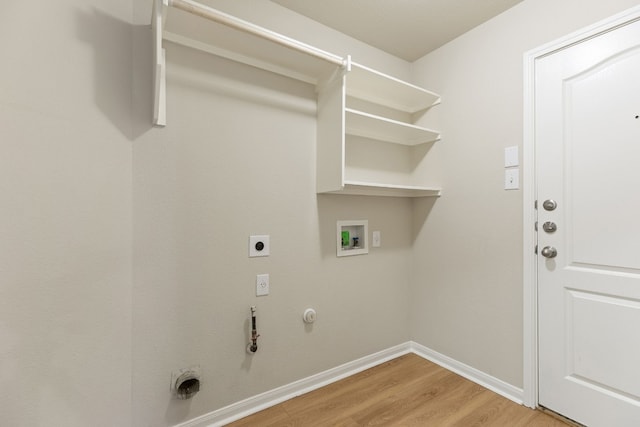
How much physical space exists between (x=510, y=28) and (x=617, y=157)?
3.24 ft

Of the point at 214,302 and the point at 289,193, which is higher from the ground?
the point at 289,193

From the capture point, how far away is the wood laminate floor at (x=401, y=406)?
1540 mm

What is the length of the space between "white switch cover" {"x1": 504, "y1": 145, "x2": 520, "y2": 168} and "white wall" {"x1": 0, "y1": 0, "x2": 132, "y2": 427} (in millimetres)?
2075

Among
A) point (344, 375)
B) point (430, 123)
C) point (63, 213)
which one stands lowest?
point (344, 375)

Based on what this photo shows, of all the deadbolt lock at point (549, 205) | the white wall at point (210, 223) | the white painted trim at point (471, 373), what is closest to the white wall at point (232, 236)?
the white wall at point (210, 223)

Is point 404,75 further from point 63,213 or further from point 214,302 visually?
point 63,213

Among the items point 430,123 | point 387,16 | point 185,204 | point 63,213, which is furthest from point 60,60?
point 430,123

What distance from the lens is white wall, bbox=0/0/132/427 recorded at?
35.4 inches

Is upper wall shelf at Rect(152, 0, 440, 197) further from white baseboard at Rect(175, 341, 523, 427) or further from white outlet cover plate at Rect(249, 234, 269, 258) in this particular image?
white baseboard at Rect(175, 341, 523, 427)

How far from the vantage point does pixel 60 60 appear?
1.03 m

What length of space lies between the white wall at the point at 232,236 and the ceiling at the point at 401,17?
93mm

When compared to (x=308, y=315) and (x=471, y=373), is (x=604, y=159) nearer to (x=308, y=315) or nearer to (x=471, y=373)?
(x=471, y=373)

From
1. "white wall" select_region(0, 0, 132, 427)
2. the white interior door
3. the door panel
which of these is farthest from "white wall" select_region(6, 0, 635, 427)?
the door panel

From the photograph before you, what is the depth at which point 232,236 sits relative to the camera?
1.56 metres
